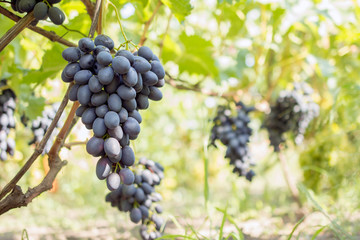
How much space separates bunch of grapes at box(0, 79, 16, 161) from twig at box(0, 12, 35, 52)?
1.45ft

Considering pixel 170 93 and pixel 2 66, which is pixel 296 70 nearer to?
pixel 170 93

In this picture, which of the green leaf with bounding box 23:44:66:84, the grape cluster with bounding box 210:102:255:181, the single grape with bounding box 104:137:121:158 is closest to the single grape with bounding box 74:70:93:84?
the single grape with bounding box 104:137:121:158

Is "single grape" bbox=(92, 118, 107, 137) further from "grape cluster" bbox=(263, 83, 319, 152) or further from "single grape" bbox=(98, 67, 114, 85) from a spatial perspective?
"grape cluster" bbox=(263, 83, 319, 152)

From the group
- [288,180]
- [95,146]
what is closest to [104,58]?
[95,146]

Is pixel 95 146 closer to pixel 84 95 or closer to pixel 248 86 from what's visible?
pixel 84 95

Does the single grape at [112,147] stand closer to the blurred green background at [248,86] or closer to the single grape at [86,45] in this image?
the single grape at [86,45]

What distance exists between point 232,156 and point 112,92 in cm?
76

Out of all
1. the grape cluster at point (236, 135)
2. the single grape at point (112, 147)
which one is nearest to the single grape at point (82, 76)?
the single grape at point (112, 147)

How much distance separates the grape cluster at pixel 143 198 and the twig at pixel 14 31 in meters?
0.44

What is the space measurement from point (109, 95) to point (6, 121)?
0.55 m

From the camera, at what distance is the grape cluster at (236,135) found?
1.18 metres

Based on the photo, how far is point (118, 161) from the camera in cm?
52

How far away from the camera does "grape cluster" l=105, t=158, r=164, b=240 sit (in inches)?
31.8

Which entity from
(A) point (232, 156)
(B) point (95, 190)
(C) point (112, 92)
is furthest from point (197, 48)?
(B) point (95, 190)
